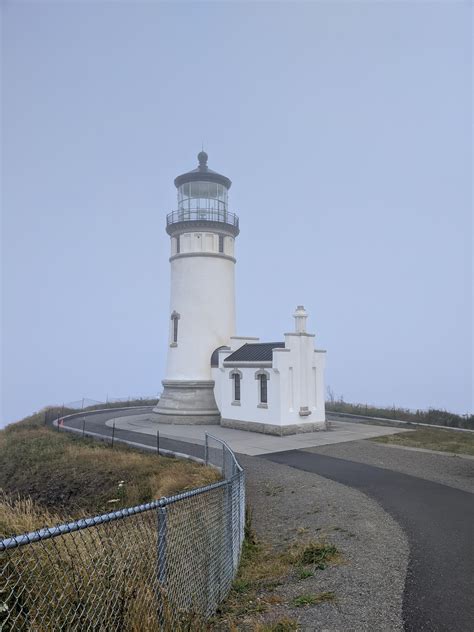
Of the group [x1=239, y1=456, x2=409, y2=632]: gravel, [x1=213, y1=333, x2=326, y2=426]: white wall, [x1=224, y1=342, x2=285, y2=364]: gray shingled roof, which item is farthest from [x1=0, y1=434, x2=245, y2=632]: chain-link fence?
[x1=224, y1=342, x2=285, y2=364]: gray shingled roof

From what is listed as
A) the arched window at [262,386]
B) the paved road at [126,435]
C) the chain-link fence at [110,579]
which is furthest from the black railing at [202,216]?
the chain-link fence at [110,579]

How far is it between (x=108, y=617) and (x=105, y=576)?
0.32 metres

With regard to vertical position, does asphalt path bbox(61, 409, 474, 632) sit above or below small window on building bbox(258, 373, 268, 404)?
below

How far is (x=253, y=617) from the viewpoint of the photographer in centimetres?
529

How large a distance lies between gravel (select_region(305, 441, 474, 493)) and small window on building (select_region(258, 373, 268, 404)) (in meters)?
5.13

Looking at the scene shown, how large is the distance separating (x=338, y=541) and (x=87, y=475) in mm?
10488

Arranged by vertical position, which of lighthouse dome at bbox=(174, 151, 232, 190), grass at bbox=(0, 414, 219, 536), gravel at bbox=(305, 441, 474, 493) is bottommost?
grass at bbox=(0, 414, 219, 536)

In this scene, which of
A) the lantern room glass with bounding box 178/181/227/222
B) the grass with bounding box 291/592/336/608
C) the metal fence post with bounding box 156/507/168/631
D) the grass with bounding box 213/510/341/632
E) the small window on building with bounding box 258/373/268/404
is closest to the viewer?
the metal fence post with bounding box 156/507/168/631

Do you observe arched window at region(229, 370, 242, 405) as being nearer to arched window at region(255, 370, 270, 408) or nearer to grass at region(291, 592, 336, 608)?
arched window at region(255, 370, 270, 408)

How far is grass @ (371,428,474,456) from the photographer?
58.8 ft

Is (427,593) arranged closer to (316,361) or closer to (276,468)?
(276,468)

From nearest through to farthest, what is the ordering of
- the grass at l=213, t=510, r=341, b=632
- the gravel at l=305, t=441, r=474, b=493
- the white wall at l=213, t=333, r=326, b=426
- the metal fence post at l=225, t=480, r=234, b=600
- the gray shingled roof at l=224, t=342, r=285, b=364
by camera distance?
the grass at l=213, t=510, r=341, b=632 < the metal fence post at l=225, t=480, r=234, b=600 < the gravel at l=305, t=441, r=474, b=493 < the white wall at l=213, t=333, r=326, b=426 < the gray shingled roof at l=224, t=342, r=285, b=364

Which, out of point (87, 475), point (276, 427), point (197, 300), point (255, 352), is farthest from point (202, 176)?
point (87, 475)

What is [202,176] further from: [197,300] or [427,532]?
[427,532]
